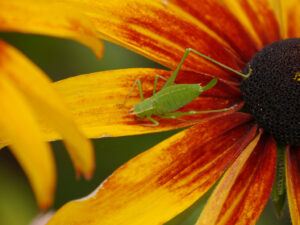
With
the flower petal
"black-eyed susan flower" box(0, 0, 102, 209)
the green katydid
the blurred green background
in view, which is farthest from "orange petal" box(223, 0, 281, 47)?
the flower petal

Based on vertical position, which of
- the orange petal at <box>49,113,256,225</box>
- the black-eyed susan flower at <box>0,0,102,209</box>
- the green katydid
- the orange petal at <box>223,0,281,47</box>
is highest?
the orange petal at <box>223,0,281,47</box>

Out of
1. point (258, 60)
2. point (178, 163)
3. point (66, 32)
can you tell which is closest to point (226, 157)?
point (178, 163)

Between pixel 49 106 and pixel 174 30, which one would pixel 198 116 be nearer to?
pixel 174 30

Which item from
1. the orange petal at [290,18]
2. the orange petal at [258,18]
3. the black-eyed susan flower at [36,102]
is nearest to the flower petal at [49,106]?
the black-eyed susan flower at [36,102]

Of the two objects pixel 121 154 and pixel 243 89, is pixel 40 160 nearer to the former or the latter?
pixel 243 89

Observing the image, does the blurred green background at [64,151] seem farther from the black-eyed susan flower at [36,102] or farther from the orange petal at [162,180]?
the black-eyed susan flower at [36,102]

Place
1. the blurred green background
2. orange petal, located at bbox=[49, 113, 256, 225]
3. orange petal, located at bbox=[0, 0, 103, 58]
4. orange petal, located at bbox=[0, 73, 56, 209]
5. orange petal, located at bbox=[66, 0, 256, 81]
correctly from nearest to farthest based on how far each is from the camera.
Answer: orange petal, located at bbox=[0, 73, 56, 209]
orange petal, located at bbox=[0, 0, 103, 58]
orange petal, located at bbox=[49, 113, 256, 225]
orange petal, located at bbox=[66, 0, 256, 81]
the blurred green background

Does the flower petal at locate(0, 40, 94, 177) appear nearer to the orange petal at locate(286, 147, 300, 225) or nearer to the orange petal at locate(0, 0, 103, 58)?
the orange petal at locate(0, 0, 103, 58)
